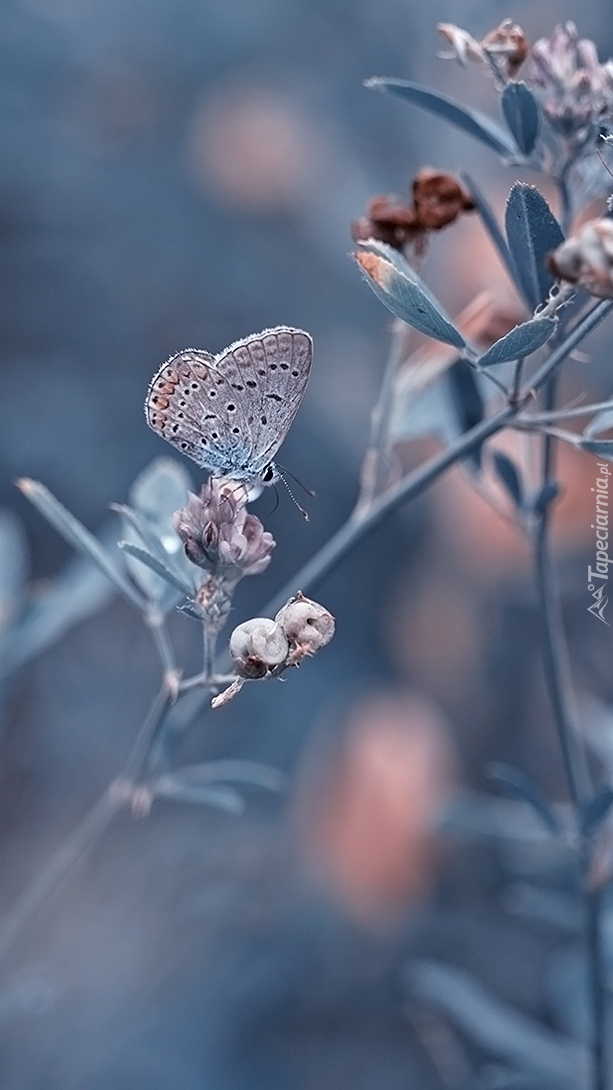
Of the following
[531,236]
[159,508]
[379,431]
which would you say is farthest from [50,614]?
[531,236]

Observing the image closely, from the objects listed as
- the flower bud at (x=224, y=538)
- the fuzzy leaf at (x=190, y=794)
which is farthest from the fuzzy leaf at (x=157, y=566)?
the fuzzy leaf at (x=190, y=794)

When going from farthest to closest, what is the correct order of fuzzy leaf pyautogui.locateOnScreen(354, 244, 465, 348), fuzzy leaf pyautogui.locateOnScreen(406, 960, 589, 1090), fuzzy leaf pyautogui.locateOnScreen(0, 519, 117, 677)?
fuzzy leaf pyautogui.locateOnScreen(406, 960, 589, 1090)
fuzzy leaf pyautogui.locateOnScreen(0, 519, 117, 677)
fuzzy leaf pyautogui.locateOnScreen(354, 244, 465, 348)

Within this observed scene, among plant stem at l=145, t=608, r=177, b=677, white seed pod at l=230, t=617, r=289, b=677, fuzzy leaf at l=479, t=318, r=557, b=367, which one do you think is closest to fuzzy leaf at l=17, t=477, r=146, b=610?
plant stem at l=145, t=608, r=177, b=677

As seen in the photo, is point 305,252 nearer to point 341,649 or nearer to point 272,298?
point 272,298

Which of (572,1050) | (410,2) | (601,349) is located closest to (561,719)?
(572,1050)

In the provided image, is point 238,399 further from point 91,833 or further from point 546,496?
point 91,833

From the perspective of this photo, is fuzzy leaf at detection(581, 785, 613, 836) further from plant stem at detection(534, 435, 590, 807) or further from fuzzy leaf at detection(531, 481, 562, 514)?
fuzzy leaf at detection(531, 481, 562, 514)
